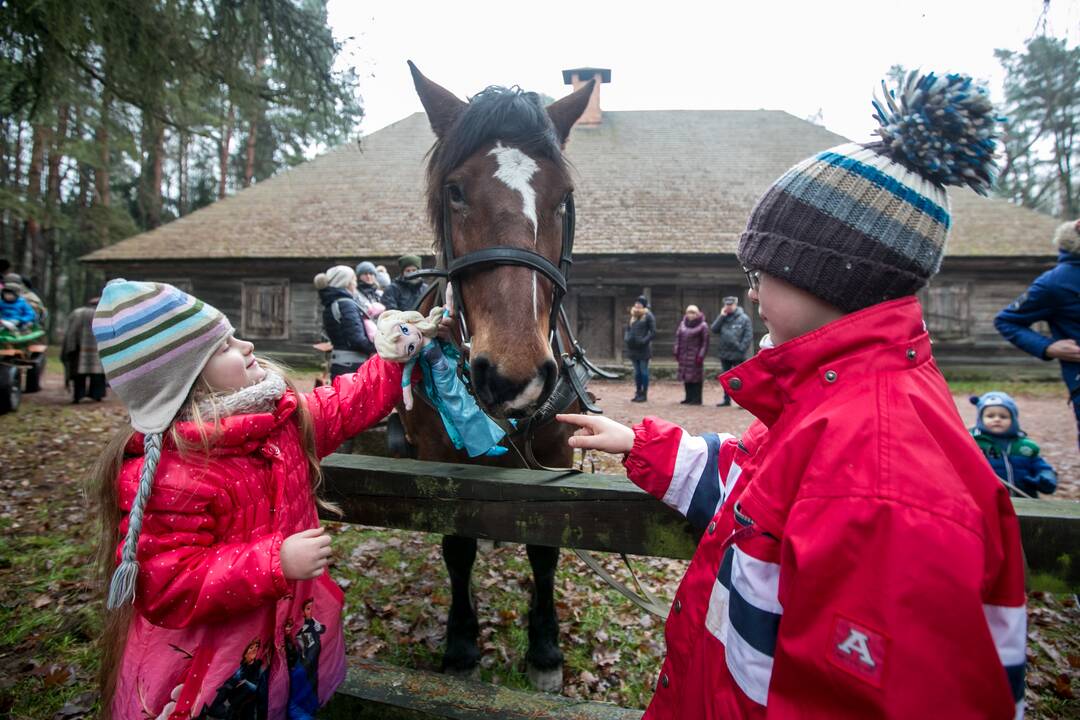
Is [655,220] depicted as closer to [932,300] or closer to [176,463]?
[932,300]

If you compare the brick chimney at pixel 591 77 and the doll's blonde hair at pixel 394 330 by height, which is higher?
the brick chimney at pixel 591 77

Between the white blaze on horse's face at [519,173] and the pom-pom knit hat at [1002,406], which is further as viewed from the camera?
the pom-pom knit hat at [1002,406]

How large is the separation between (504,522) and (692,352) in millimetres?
9598

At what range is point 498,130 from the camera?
2174mm

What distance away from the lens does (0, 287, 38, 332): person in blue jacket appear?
8.70 metres

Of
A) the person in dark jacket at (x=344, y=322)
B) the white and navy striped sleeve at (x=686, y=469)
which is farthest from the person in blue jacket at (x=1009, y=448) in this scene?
the person in dark jacket at (x=344, y=322)

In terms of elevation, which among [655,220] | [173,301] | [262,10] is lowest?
[173,301]

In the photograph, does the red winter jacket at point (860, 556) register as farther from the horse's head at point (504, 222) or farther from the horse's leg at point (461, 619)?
the horse's leg at point (461, 619)

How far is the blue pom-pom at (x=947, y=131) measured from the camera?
1017 mm

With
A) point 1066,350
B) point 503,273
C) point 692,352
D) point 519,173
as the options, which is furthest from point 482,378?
point 692,352

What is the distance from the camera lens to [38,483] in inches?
219

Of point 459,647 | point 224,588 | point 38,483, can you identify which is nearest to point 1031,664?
point 459,647

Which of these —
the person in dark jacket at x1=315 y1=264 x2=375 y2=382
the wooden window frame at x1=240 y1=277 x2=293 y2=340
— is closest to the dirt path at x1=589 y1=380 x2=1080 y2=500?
the person in dark jacket at x1=315 y1=264 x2=375 y2=382

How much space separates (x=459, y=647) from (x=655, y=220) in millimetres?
16379
